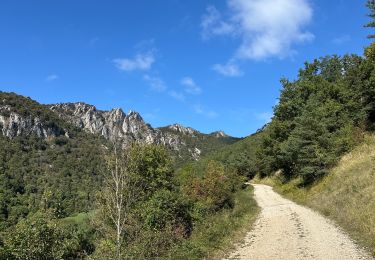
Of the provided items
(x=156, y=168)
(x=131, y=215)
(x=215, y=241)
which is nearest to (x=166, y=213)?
(x=131, y=215)

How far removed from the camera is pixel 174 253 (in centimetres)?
1468

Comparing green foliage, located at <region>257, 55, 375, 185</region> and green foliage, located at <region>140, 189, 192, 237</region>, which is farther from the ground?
green foliage, located at <region>257, 55, 375, 185</region>

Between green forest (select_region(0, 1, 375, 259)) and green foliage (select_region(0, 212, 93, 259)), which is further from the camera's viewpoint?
green foliage (select_region(0, 212, 93, 259))

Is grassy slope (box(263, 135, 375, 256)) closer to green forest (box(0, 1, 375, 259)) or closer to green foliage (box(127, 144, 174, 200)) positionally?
green forest (box(0, 1, 375, 259))

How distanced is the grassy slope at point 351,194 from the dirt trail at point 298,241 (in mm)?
692

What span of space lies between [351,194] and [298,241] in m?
8.38

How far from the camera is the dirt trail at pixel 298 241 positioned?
45.9 ft

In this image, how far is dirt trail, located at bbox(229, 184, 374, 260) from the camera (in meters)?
14.0

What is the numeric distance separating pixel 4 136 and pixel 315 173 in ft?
583

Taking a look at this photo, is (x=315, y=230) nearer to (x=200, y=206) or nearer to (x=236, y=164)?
(x=200, y=206)

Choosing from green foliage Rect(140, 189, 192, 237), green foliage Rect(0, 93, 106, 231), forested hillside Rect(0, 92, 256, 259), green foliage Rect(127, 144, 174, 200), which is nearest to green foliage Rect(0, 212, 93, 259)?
forested hillside Rect(0, 92, 256, 259)

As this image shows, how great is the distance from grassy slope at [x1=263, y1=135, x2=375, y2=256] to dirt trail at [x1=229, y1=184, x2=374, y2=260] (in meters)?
0.69

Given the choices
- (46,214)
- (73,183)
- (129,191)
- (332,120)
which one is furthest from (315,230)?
(73,183)

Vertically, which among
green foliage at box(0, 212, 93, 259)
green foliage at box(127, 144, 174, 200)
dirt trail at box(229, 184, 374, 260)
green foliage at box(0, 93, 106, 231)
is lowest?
dirt trail at box(229, 184, 374, 260)
